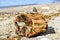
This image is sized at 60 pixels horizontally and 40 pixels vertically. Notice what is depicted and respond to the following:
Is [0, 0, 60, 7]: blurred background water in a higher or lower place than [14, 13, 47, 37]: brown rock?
lower

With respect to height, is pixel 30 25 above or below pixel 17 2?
above

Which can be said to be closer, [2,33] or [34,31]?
[34,31]

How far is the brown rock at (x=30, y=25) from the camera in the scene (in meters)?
5.48

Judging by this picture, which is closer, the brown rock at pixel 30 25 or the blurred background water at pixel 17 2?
the brown rock at pixel 30 25

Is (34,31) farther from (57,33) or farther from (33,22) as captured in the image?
(57,33)

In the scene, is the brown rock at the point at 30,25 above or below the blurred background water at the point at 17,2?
above

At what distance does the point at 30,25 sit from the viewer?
557 cm

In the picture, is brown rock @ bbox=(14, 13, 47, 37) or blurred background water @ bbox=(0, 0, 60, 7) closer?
brown rock @ bbox=(14, 13, 47, 37)

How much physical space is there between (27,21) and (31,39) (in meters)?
0.45

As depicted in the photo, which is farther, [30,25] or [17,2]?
[17,2]

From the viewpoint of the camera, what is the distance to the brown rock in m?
5.48

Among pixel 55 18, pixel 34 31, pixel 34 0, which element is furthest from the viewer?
pixel 34 0

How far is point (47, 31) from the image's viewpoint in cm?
591

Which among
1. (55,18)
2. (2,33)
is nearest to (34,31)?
(2,33)
